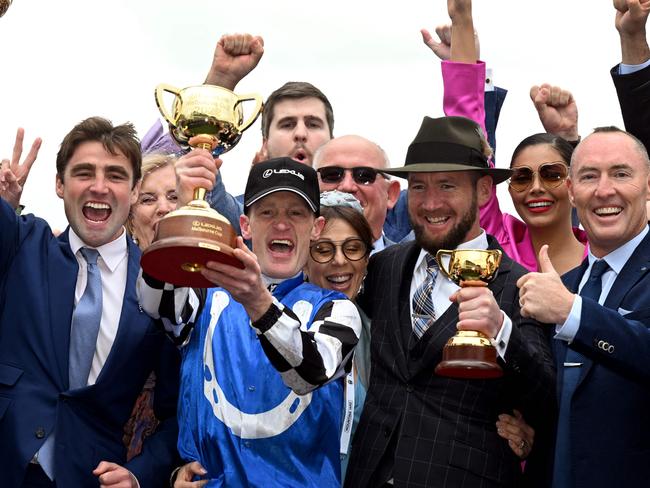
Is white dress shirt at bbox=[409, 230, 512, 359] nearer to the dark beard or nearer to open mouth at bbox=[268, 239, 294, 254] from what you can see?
the dark beard

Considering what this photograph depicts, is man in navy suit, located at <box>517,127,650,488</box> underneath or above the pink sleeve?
underneath

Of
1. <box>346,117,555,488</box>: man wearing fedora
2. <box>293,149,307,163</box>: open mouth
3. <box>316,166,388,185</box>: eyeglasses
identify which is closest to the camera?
<box>346,117,555,488</box>: man wearing fedora

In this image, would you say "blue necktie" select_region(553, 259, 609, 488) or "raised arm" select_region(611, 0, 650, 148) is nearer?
"blue necktie" select_region(553, 259, 609, 488)

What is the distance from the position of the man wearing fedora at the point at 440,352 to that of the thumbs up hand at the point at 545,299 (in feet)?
0.54

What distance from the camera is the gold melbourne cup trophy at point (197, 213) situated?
4332mm

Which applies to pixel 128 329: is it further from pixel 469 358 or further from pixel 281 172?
pixel 469 358

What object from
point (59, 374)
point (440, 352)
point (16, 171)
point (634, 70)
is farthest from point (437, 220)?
point (16, 171)

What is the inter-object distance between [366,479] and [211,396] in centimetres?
96

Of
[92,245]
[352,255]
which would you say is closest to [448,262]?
[352,255]

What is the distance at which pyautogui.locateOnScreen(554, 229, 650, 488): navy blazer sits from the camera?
15.9ft

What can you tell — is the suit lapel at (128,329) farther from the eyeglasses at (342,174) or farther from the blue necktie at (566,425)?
the blue necktie at (566,425)

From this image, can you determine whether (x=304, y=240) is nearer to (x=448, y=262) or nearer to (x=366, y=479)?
(x=448, y=262)

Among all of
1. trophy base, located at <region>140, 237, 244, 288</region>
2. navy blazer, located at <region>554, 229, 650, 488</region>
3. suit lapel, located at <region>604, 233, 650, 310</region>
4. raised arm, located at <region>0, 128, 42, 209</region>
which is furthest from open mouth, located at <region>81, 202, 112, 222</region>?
suit lapel, located at <region>604, 233, 650, 310</region>

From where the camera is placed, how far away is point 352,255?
580cm
